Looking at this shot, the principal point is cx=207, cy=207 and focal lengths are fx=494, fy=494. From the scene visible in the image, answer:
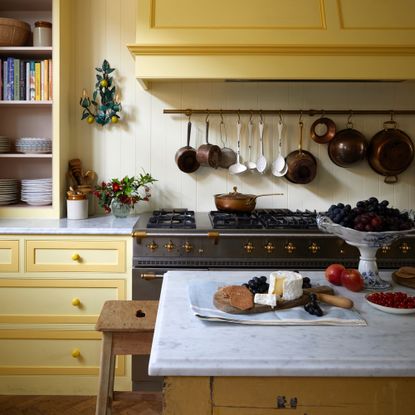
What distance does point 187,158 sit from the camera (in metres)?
3.03

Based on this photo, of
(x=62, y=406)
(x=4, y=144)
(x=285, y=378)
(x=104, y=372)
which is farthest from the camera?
(x=4, y=144)

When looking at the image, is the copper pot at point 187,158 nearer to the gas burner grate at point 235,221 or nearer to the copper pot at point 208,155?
the copper pot at point 208,155

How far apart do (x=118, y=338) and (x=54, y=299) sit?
98cm

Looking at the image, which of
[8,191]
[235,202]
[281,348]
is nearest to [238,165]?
[235,202]

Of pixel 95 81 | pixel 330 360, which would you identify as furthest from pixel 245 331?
pixel 95 81

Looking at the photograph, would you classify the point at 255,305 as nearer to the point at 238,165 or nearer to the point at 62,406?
the point at 62,406

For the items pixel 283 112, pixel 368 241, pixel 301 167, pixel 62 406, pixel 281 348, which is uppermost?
pixel 283 112

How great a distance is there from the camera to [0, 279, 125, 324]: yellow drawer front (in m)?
A: 2.50

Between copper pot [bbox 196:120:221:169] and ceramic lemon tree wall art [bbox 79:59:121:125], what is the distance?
0.55 meters

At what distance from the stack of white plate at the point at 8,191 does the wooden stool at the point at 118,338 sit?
4.86 feet

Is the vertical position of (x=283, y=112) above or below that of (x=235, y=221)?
above

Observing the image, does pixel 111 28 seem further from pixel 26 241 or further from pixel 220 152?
pixel 26 241

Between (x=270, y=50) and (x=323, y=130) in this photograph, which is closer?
(x=270, y=50)

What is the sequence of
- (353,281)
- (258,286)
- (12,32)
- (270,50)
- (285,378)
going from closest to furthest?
(285,378), (258,286), (353,281), (270,50), (12,32)
